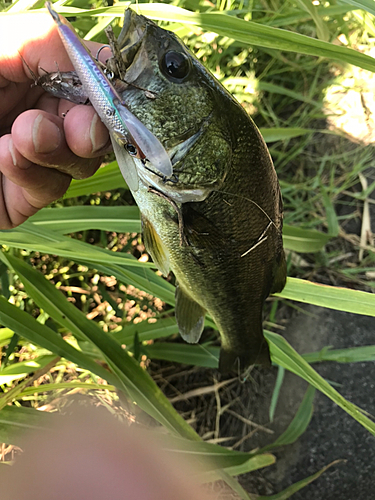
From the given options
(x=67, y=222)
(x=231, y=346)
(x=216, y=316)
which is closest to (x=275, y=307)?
(x=231, y=346)

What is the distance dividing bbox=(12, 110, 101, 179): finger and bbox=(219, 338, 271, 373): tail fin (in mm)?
758

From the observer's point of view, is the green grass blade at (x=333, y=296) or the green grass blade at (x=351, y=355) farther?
the green grass blade at (x=351, y=355)

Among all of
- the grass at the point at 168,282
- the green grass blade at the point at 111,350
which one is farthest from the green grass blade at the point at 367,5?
the green grass blade at the point at 111,350

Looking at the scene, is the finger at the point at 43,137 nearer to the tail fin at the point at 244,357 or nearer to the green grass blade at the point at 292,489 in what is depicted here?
the tail fin at the point at 244,357

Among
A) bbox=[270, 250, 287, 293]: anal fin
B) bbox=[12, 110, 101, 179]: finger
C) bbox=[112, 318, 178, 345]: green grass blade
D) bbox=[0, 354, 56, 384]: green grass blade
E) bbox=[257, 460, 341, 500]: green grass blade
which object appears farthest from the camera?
bbox=[112, 318, 178, 345]: green grass blade

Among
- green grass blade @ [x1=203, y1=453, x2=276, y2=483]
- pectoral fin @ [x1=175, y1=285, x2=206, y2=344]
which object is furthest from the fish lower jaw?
green grass blade @ [x1=203, y1=453, x2=276, y2=483]

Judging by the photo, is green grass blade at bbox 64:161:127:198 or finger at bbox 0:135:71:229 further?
green grass blade at bbox 64:161:127:198

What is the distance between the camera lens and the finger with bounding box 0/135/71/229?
70cm

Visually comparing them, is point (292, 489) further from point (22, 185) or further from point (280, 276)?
point (22, 185)

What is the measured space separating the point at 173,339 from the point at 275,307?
1.76 ft

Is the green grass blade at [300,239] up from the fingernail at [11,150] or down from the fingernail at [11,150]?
down

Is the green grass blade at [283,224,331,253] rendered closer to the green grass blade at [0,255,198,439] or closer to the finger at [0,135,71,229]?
the green grass blade at [0,255,198,439]

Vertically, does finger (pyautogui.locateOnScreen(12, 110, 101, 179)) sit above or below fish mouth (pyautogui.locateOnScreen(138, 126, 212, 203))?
above

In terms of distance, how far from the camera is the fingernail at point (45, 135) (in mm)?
637
